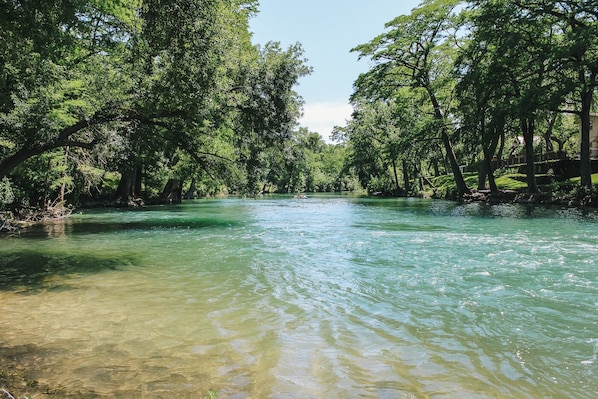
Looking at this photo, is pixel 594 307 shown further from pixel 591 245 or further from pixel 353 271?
pixel 591 245

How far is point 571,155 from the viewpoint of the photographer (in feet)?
129

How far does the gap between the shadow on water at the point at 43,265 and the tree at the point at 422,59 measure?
29.3 meters

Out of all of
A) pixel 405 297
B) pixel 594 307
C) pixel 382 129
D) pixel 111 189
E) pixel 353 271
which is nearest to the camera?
pixel 594 307

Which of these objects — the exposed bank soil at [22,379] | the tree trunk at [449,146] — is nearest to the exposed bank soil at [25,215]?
the exposed bank soil at [22,379]

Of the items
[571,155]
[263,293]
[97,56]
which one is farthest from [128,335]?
[571,155]

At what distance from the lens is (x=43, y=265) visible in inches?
397

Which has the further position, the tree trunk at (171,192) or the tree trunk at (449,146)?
the tree trunk at (171,192)

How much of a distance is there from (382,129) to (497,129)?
91.1 ft

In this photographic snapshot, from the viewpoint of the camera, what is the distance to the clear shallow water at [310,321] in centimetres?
404

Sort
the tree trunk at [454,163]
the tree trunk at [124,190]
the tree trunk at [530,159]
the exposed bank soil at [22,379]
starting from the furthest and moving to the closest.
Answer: the tree trunk at [454,163] < the tree trunk at [124,190] < the tree trunk at [530,159] < the exposed bank soil at [22,379]

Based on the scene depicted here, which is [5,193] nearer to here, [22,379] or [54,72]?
[54,72]

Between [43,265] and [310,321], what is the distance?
7785mm

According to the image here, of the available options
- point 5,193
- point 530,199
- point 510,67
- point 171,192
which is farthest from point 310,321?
point 171,192

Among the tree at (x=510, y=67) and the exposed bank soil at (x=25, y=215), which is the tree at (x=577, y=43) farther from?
the exposed bank soil at (x=25, y=215)
